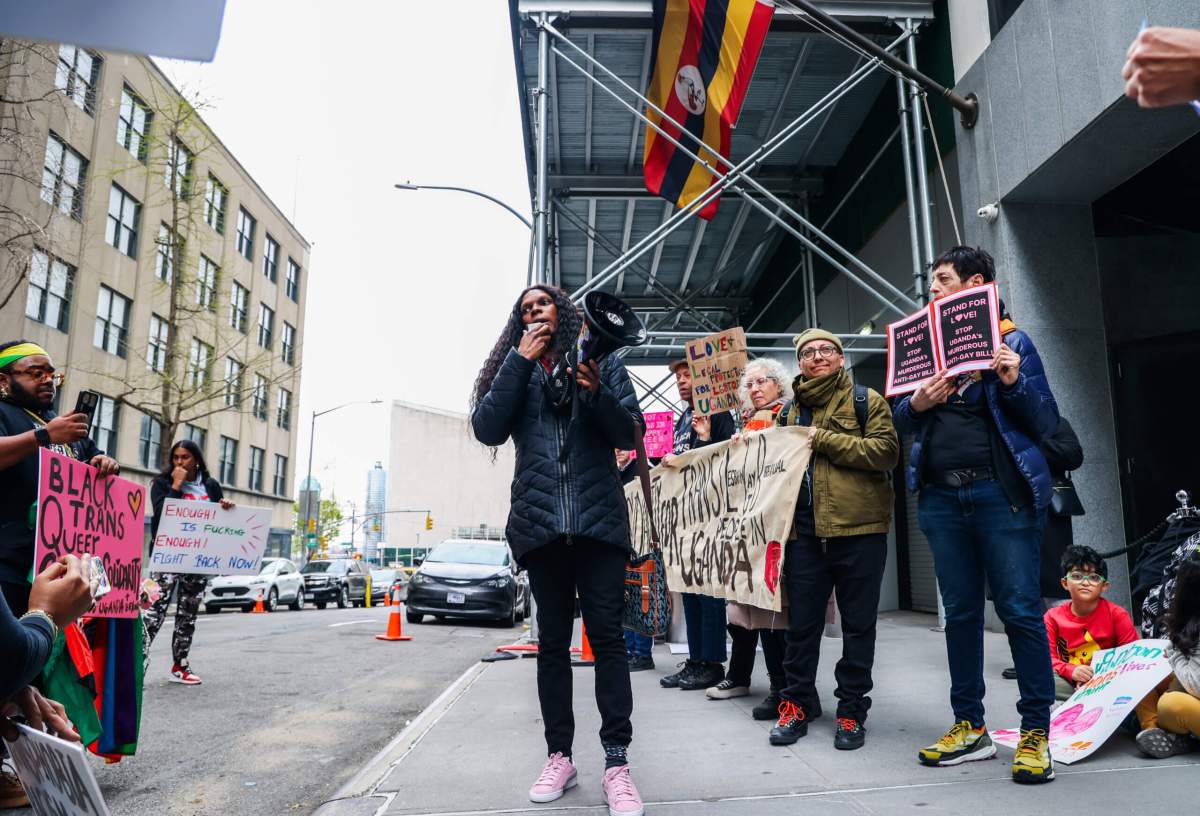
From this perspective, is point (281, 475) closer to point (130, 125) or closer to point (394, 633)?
point (130, 125)

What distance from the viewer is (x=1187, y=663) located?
3.49m

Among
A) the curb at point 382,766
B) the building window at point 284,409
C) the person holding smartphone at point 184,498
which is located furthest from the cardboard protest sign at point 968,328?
the building window at point 284,409

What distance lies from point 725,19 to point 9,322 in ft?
71.0

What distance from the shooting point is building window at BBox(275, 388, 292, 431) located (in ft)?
145

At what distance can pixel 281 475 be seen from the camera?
45.2m

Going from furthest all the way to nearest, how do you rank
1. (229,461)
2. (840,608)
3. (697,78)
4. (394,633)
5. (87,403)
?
1. (229,461)
2. (394,633)
3. (697,78)
4. (840,608)
5. (87,403)

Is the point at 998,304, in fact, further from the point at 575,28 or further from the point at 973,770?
the point at 575,28

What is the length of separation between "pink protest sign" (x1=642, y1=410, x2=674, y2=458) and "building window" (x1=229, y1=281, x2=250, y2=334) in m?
33.0

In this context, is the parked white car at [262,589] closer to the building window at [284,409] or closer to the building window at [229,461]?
the building window at [229,461]

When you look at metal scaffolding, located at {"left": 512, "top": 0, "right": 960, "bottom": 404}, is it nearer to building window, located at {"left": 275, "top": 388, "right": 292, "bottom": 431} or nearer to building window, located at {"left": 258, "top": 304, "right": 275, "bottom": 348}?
building window, located at {"left": 258, "top": 304, "right": 275, "bottom": 348}

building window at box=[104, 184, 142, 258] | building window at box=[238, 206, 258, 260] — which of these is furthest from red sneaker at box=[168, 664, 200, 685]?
building window at box=[238, 206, 258, 260]

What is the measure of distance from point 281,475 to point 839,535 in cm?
4490

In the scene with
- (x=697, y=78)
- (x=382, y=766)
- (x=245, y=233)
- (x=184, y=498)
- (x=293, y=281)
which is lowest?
(x=382, y=766)

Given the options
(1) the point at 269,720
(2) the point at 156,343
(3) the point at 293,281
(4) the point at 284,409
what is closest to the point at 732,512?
(1) the point at 269,720
